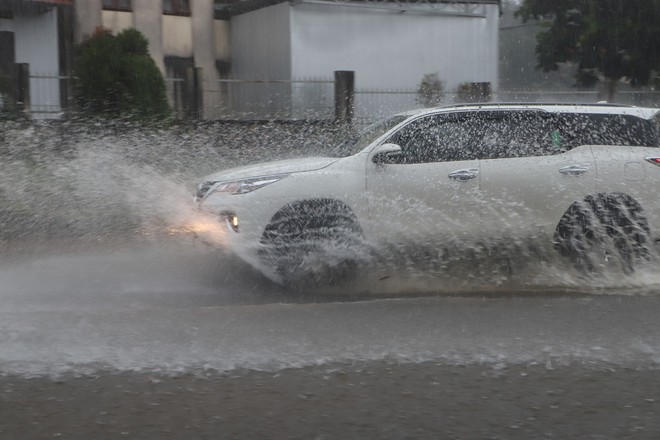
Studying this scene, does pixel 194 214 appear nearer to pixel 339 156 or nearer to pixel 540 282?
pixel 339 156

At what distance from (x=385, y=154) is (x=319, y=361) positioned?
2.82 metres

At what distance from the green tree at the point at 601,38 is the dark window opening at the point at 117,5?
10.9m

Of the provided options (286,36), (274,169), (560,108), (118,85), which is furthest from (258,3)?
(274,169)

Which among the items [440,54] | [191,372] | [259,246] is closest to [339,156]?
[259,246]

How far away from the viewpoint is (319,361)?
17.7 ft

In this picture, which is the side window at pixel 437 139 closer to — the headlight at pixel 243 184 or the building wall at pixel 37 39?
the headlight at pixel 243 184

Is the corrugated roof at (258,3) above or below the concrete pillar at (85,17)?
above

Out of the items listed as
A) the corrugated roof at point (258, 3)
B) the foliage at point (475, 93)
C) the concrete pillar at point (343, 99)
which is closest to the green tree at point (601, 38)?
the corrugated roof at point (258, 3)

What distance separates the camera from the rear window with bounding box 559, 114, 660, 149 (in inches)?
318

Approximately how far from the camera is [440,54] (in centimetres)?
2183

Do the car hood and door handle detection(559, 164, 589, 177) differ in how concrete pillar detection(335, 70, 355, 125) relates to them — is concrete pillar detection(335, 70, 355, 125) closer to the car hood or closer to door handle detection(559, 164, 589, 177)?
the car hood

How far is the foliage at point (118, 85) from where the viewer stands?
1600 cm

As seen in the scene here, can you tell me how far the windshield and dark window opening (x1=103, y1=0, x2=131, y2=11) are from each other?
14306mm

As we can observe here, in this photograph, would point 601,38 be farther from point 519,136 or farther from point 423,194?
point 423,194
